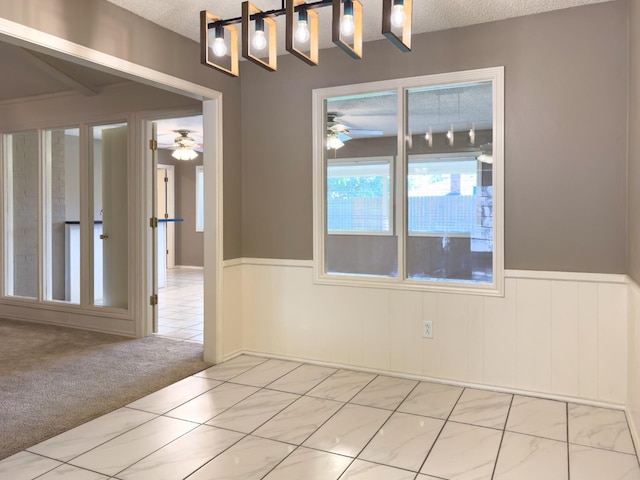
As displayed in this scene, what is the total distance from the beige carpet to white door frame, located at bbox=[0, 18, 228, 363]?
307mm

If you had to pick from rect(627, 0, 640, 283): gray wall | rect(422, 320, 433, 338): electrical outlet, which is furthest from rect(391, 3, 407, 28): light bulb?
rect(422, 320, 433, 338): electrical outlet

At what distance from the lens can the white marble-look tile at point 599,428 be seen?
2.36m

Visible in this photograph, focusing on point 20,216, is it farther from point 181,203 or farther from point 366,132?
point 181,203

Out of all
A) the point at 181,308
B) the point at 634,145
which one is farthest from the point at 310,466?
the point at 181,308

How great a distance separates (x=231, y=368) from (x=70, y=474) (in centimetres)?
152

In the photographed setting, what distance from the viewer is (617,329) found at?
2775 millimetres

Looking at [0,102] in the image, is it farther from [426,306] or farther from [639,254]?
[639,254]

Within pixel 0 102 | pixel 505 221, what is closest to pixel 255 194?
pixel 505 221

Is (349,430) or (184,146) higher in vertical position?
(184,146)

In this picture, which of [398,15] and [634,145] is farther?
[634,145]

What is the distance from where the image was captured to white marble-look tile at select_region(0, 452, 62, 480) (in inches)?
82.0

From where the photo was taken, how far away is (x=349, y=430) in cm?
252

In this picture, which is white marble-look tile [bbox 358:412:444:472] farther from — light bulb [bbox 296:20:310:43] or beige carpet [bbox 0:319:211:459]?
light bulb [bbox 296:20:310:43]

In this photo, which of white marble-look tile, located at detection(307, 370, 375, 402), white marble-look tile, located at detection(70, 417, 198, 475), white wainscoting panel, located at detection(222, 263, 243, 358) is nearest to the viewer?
white marble-look tile, located at detection(70, 417, 198, 475)
